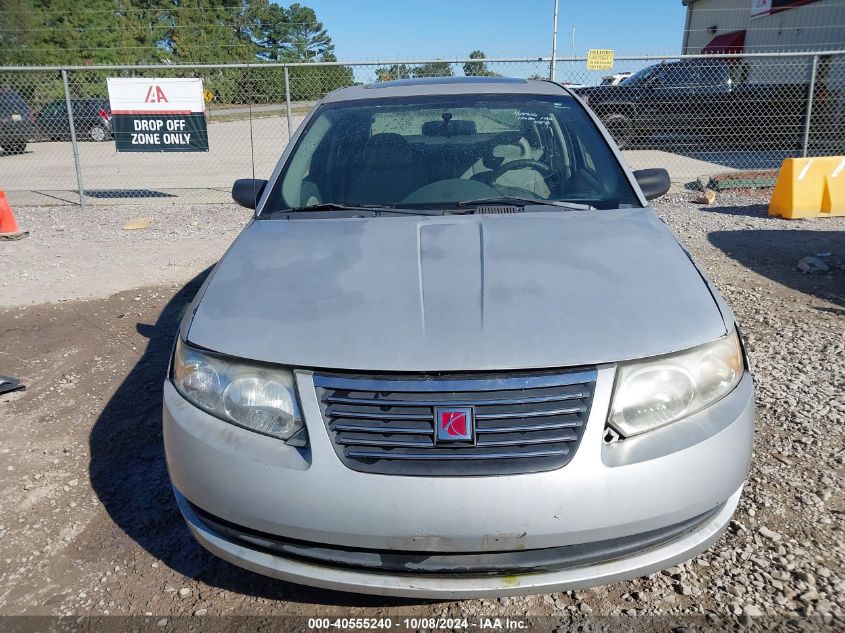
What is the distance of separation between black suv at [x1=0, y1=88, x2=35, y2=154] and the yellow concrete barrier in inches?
699

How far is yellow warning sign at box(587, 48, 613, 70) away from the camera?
392 inches

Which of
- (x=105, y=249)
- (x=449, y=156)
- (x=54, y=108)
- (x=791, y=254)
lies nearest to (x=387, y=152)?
(x=449, y=156)

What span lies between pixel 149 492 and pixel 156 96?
8437mm

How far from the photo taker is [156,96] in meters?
9.84

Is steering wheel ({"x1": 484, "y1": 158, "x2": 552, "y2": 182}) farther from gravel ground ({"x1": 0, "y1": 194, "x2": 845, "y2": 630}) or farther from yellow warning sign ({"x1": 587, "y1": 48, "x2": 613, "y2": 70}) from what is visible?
yellow warning sign ({"x1": 587, "y1": 48, "x2": 613, "y2": 70})

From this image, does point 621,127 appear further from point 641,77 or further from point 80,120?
point 80,120

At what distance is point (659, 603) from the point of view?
2.27m

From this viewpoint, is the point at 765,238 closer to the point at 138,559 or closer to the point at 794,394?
the point at 794,394

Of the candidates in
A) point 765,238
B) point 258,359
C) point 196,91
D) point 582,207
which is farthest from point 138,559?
point 196,91

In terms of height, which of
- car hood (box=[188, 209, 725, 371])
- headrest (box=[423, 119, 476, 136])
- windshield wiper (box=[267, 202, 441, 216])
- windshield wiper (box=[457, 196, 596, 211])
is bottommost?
car hood (box=[188, 209, 725, 371])

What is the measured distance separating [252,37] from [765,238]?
5589cm

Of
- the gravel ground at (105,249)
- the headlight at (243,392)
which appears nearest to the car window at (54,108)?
the gravel ground at (105,249)

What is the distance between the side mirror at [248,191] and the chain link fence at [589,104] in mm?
6904

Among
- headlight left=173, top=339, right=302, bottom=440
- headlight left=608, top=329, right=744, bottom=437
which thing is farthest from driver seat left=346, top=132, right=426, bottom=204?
headlight left=608, top=329, right=744, bottom=437
